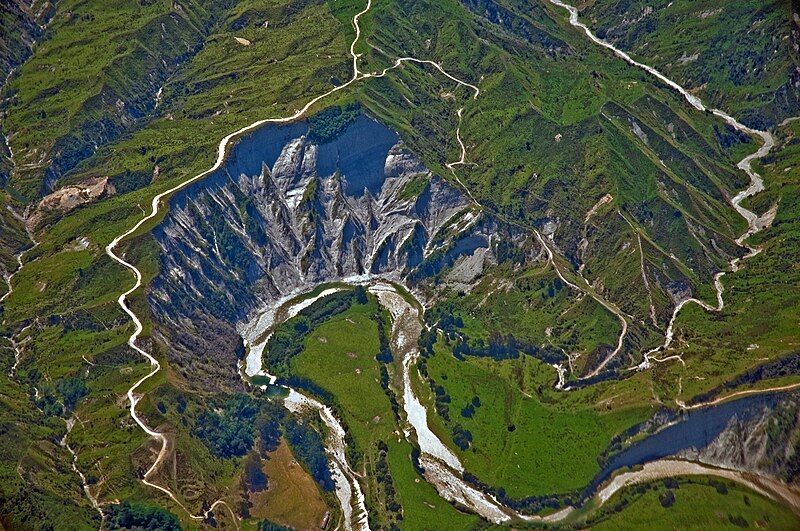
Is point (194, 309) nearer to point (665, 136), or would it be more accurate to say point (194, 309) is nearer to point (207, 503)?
point (207, 503)

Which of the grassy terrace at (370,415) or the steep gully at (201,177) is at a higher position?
the steep gully at (201,177)

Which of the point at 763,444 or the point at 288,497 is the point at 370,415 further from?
the point at 763,444

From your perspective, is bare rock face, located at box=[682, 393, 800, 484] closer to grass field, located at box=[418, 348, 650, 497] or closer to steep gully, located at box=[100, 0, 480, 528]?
grass field, located at box=[418, 348, 650, 497]

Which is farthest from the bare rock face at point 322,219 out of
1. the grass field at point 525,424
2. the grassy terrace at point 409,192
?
the grass field at point 525,424

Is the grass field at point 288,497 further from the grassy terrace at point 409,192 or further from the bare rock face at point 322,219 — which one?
the bare rock face at point 322,219

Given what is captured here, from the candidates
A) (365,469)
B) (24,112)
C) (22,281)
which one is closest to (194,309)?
(22,281)

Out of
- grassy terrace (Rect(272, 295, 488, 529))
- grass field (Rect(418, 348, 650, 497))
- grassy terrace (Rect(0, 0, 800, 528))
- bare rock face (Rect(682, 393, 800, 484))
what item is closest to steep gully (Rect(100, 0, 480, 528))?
grassy terrace (Rect(0, 0, 800, 528))
